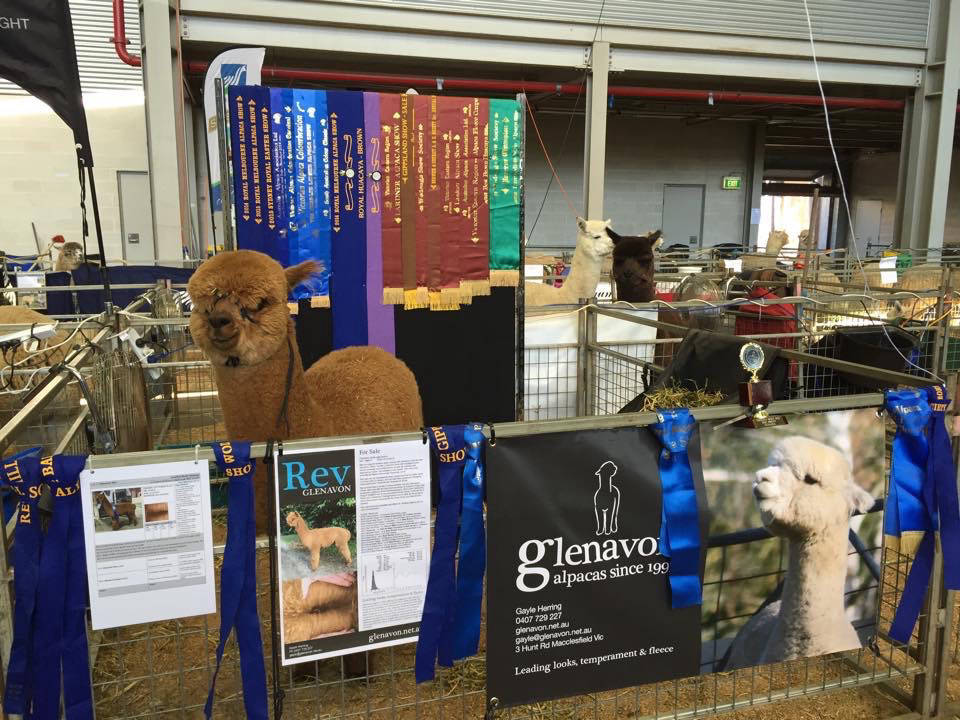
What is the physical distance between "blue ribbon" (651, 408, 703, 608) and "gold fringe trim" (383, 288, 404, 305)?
2.06 meters

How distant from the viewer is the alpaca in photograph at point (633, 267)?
6.11 metres

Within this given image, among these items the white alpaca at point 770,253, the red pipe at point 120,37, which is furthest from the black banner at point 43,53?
the red pipe at point 120,37

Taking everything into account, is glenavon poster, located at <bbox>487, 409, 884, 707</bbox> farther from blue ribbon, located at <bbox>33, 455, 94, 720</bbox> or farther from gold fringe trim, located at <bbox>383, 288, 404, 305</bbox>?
gold fringe trim, located at <bbox>383, 288, 404, 305</bbox>

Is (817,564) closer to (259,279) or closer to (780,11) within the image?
(259,279)

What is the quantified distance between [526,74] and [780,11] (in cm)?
490

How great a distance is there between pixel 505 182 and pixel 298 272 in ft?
5.03

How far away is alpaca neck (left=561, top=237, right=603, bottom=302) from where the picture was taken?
18.5ft

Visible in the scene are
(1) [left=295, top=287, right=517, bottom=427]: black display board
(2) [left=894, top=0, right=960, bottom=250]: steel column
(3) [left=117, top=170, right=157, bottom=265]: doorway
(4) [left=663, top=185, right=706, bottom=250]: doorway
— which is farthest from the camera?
(4) [left=663, top=185, right=706, bottom=250]: doorway

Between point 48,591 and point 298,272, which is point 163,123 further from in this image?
point 48,591

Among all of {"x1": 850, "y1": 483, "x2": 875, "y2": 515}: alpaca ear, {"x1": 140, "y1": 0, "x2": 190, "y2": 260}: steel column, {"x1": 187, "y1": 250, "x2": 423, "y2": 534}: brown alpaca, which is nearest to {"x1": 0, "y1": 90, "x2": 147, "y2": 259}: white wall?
{"x1": 140, "y1": 0, "x2": 190, "y2": 260}: steel column

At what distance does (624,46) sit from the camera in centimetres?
1189

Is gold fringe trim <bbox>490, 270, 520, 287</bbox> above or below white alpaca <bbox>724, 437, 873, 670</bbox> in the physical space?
above

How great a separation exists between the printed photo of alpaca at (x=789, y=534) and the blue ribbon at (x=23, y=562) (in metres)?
1.66

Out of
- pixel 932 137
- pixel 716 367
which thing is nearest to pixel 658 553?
pixel 716 367
